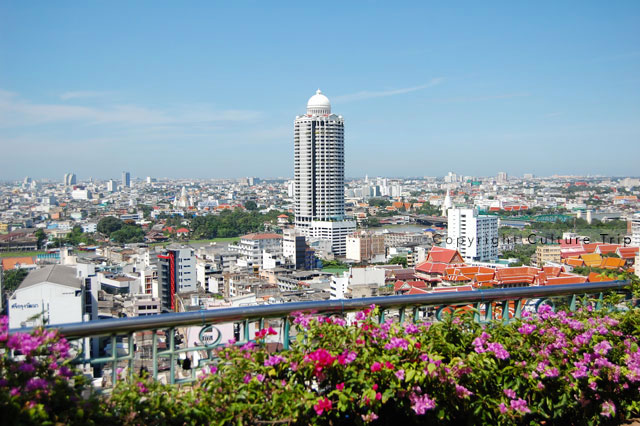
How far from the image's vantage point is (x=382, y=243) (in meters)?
25.8

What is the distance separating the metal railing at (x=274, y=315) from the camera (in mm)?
1167

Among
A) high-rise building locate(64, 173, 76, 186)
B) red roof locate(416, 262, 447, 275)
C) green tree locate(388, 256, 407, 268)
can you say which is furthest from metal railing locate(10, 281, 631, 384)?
high-rise building locate(64, 173, 76, 186)

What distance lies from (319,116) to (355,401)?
27.2 meters

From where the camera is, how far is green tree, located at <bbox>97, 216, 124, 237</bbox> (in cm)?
3466

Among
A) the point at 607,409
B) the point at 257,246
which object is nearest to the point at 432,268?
the point at 257,246

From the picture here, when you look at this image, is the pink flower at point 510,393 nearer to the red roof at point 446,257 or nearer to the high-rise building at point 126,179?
the red roof at point 446,257

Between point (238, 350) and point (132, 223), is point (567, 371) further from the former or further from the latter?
point (132, 223)

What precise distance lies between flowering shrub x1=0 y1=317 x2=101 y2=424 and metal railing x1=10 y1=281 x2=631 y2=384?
0.06 meters

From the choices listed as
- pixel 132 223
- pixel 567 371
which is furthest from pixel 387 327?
pixel 132 223

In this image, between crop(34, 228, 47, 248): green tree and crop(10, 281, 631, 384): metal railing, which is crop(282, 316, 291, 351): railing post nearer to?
crop(10, 281, 631, 384): metal railing

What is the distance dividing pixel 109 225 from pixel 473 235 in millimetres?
23820

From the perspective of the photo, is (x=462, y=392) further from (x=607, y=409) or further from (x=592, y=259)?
(x=592, y=259)

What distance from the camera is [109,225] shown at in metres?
35.2

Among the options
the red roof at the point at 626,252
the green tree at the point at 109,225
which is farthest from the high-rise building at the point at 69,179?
the red roof at the point at 626,252
